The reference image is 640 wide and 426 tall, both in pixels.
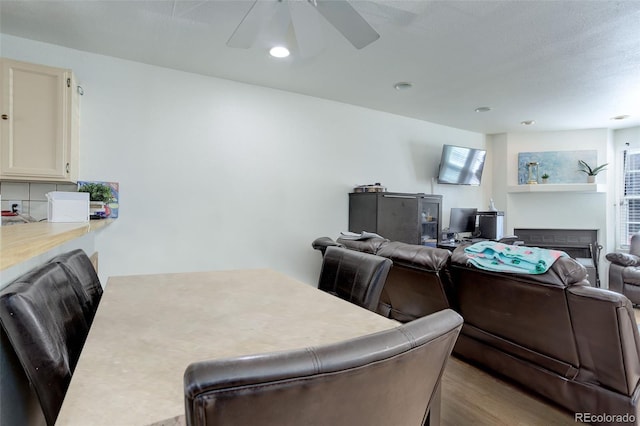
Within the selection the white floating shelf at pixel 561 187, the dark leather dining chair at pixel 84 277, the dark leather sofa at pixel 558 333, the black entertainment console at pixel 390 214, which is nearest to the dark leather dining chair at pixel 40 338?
the dark leather dining chair at pixel 84 277

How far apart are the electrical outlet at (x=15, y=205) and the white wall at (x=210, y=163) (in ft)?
1.54

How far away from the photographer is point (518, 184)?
18.1 feet

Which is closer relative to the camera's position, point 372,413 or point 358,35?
point 372,413

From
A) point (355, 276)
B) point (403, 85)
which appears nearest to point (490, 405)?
point (355, 276)

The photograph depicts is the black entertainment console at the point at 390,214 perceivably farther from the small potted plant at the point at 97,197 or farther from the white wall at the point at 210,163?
the small potted plant at the point at 97,197

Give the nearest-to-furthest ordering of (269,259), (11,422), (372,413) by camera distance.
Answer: (372,413)
(11,422)
(269,259)

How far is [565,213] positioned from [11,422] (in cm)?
668

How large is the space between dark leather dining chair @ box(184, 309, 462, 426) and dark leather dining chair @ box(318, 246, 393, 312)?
2.82 ft

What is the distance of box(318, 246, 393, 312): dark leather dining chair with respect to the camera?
4.64 ft

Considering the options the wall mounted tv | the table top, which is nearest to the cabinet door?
the wall mounted tv

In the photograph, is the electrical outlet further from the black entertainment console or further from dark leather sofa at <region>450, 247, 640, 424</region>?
dark leather sofa at <region>450, 247, 640, 424</region>

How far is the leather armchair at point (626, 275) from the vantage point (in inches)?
160

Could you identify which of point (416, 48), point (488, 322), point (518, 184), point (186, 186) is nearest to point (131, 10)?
point (186, 186)

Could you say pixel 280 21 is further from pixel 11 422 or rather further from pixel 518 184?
pixel 518 184
